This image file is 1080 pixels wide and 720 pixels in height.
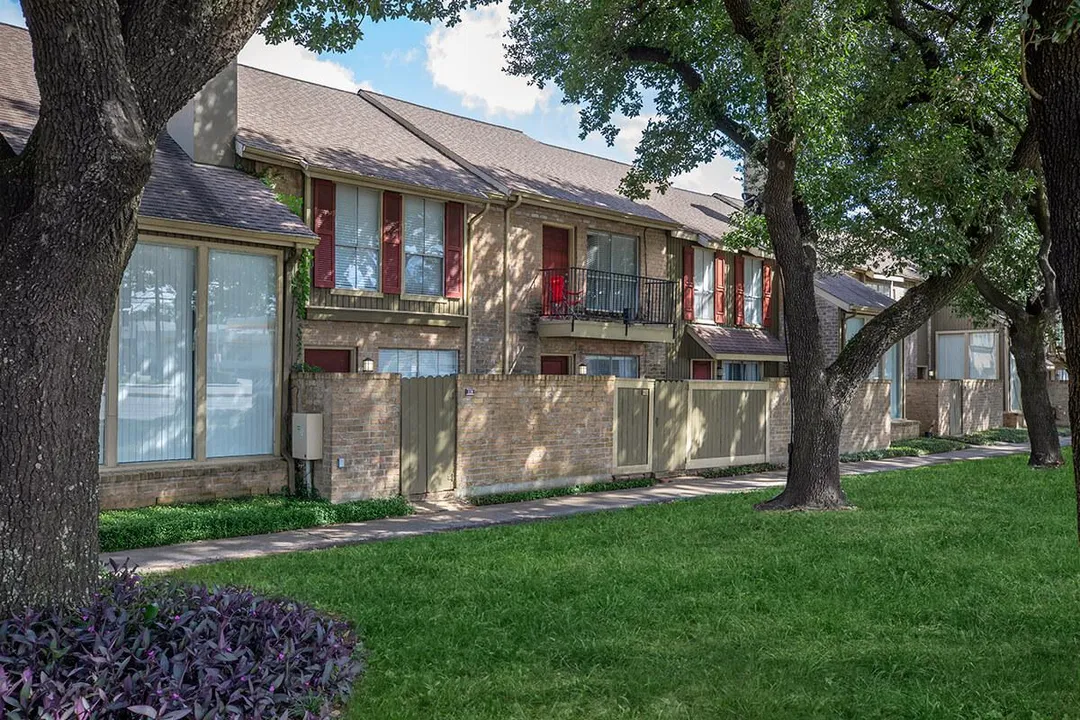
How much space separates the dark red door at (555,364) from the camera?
19.8m

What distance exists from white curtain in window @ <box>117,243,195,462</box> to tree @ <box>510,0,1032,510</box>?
21.9 ft

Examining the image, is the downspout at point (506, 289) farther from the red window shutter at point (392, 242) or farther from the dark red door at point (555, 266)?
the red window shutter at point (392, 242)

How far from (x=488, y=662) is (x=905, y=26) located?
11.6m

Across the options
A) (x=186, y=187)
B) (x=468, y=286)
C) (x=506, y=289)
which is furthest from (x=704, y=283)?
(x=186, y=187)

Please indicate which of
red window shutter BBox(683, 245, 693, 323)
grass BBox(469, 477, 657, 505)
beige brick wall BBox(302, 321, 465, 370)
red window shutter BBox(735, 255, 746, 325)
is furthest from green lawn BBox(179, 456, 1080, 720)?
red window shutter BBox(735, 255, 746, 325)

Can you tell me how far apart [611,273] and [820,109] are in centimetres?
924

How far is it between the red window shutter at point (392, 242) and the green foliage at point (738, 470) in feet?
22.1

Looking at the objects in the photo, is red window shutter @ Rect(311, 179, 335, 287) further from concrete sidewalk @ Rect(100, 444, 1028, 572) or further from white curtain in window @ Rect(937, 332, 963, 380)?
white curtain in window @ Rect(937, 332, 963, 380)

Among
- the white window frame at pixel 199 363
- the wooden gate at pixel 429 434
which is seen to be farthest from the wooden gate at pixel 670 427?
the white window frame at pixel 199 363

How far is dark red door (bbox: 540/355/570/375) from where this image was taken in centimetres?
1975

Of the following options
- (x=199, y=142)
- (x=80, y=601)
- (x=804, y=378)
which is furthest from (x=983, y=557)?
(x=199, y=142)

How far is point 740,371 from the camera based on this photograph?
82.4 ft

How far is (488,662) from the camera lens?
548cm

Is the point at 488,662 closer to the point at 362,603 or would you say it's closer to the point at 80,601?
the point at 362,603
